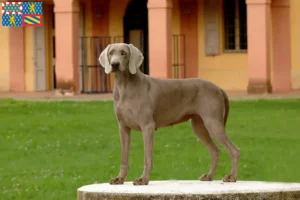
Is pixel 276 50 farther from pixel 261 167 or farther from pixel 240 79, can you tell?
pixel 261 167

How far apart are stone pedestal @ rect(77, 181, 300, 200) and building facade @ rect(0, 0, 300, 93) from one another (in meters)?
19.4

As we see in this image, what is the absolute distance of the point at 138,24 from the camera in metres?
32.5

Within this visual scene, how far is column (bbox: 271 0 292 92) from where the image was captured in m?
30.0

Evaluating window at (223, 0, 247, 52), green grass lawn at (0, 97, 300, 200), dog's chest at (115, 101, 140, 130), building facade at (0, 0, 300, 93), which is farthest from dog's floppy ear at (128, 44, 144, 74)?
window at (223, 0, 247, 52)

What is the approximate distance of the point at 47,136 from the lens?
19625 mm

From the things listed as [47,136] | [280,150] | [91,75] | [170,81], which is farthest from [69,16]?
[170,81]

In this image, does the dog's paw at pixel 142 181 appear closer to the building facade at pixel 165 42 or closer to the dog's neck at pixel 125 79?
the dog's neck at pixel 125 79

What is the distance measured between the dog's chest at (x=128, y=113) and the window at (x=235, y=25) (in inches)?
863

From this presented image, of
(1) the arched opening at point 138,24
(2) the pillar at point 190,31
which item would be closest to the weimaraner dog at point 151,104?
(2) the pillar at point 190,31

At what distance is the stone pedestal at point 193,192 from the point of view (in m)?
8.90

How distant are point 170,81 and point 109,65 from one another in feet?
2.18

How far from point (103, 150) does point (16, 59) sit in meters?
14.9

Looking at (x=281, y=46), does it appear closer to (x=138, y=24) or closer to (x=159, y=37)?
(x=159, y=37)

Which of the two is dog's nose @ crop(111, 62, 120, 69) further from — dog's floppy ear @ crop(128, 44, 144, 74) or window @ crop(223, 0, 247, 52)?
window @ crop(223, 0, 247, 52)
